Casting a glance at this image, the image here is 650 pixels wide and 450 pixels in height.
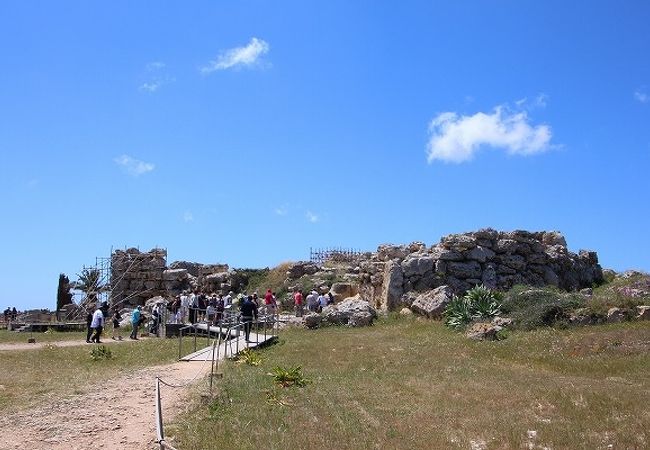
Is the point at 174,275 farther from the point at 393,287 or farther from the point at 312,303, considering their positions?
the point at 393,287

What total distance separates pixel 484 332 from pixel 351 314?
7.45 m

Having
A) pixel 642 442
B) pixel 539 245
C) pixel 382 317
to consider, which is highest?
pixel 539 245

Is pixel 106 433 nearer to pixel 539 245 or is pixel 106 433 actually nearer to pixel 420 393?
pixel 420 393

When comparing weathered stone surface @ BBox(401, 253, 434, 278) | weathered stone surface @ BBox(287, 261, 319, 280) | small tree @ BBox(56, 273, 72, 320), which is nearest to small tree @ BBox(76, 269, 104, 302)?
small tree @ BBox(56, 273, 72, 320)

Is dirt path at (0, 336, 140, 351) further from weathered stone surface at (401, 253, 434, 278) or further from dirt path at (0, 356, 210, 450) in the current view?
weathered stone surface at (401, 253, 434, 278)

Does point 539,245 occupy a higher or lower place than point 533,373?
higher

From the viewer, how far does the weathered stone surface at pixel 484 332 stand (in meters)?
20.4

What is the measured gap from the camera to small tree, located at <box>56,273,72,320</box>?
4503 centimetres

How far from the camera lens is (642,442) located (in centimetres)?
938

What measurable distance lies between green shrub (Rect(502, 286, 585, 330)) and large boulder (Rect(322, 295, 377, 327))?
5.95 meters

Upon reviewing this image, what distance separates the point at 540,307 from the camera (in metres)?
21.4

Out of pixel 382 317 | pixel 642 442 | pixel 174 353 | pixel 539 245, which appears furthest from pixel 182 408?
pixel 539 245

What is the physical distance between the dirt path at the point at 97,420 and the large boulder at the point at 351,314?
12.7 metres

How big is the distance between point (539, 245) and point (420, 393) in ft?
62.2
